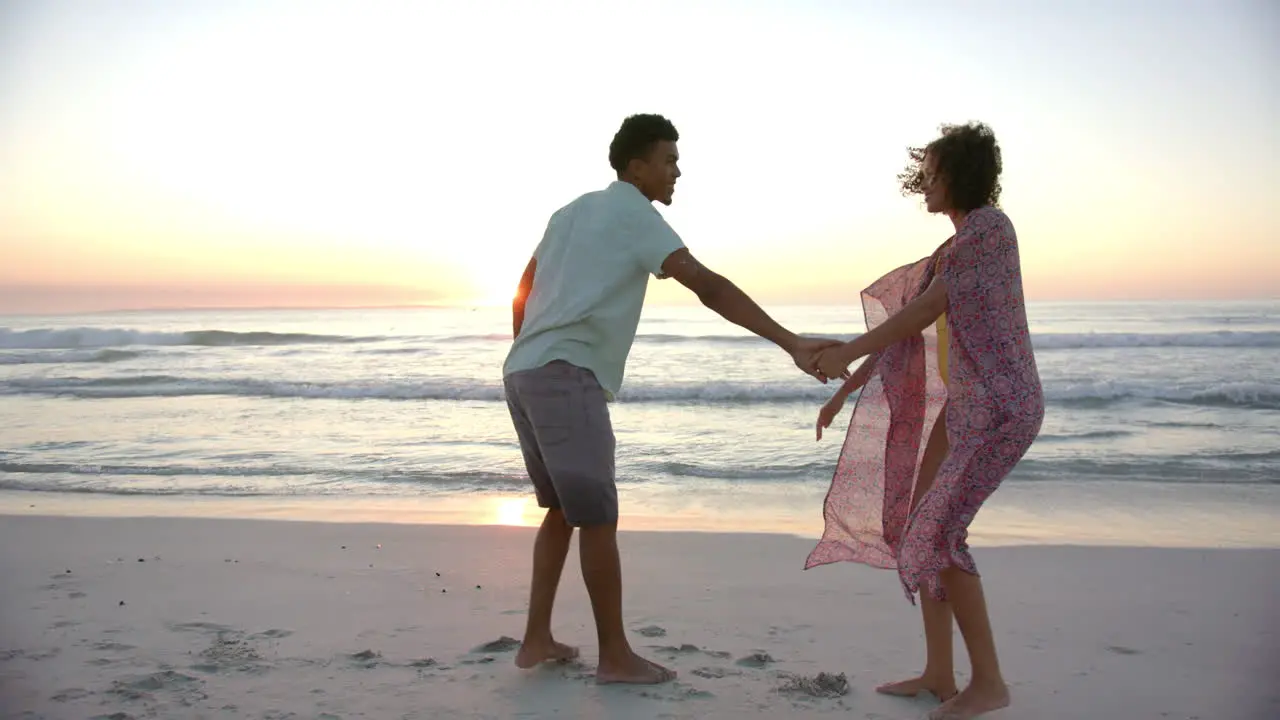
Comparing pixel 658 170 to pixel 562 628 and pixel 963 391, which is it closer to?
pixel 963 391

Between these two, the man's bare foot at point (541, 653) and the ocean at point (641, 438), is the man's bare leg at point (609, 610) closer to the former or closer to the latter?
→ the man's bare foot at point (541, 653)

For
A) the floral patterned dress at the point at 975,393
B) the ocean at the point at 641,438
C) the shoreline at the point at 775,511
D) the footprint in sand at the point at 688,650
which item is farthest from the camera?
the ocean at the point at 641,438

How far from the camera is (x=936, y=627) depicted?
3.15 meters

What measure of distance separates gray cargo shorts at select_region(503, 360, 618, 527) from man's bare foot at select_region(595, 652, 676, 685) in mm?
494

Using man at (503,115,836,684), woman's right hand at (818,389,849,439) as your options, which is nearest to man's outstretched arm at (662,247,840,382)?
man at (503,115,836,684)

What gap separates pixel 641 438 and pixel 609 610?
7.37m

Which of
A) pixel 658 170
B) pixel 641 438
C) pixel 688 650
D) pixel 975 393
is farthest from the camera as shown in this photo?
pixel 641 438

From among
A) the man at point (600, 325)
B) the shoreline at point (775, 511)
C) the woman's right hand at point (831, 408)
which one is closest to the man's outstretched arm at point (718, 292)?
the man at point (600, 325)

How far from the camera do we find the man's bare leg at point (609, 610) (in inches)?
128

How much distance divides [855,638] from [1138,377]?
14.8 metres

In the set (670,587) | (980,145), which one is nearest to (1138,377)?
(670,587)

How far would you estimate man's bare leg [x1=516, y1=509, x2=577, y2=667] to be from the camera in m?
3.51

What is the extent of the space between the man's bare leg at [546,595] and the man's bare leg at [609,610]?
244 mm

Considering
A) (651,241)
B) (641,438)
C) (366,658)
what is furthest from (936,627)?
(641,438)
